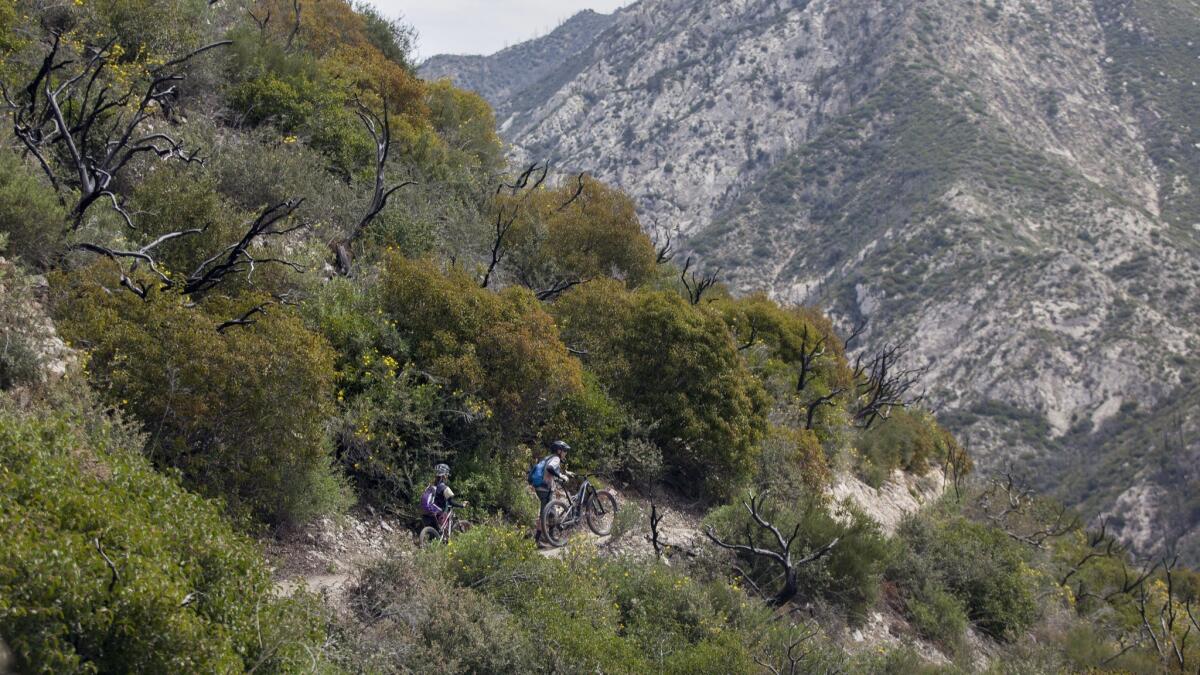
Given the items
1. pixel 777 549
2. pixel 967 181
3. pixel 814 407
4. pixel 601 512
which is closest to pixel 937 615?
pixel 777 549

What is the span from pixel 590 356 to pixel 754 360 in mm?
6659

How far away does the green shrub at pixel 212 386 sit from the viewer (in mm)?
10242

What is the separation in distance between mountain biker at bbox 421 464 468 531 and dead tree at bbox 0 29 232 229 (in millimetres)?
4937

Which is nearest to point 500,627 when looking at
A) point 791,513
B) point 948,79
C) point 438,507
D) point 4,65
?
point 438,507

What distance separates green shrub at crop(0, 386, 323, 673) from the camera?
18.9 ft

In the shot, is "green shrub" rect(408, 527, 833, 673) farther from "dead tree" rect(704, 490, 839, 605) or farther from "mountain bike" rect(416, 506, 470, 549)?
"dead tree" rect(704, 490, 839, 605)

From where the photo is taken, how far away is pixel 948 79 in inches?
4205

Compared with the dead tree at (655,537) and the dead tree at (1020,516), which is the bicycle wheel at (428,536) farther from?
the dead tree at (1020,516)

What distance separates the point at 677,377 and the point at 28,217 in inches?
450

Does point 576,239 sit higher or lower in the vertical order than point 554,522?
higher

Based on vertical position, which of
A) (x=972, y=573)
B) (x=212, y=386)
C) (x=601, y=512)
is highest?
(x=212, y=386)

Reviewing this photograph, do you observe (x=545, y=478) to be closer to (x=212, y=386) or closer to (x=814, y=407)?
(x=212, y=386)

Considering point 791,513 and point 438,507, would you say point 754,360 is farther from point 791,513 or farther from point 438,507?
point 438,507

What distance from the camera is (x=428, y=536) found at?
40.8 feet
